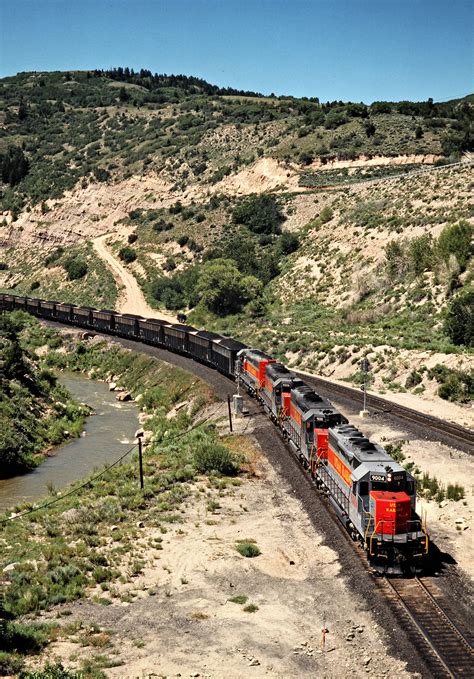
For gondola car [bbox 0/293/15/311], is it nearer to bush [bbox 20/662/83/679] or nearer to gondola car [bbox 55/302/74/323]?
gondola car [bbox 55/302/74/323]

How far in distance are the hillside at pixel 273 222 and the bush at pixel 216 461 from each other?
1687 centimetres

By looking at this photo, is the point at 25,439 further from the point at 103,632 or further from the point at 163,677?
the point at 163,677

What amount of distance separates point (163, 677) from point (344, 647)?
15.3 feet

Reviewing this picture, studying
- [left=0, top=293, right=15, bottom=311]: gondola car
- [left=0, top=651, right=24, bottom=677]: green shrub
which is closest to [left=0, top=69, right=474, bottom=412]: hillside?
[left=0, top=293, right=15, bottom=311]: gondola car

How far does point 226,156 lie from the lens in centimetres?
12675

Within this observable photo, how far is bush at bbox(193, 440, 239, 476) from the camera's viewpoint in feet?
111

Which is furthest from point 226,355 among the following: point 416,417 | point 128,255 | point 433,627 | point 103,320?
point 128,255

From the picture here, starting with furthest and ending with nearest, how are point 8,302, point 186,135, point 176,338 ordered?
point 186,135 → point 8,302 → point 176,338

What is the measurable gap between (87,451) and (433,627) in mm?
29992

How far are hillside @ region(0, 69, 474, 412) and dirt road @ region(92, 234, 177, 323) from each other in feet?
3.12

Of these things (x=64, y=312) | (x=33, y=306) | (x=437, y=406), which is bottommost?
(x=437, y=406)

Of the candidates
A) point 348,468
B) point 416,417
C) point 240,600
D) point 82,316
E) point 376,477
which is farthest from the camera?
point 82,316

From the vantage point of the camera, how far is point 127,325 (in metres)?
77.5

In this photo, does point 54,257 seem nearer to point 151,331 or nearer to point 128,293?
point 128,293
